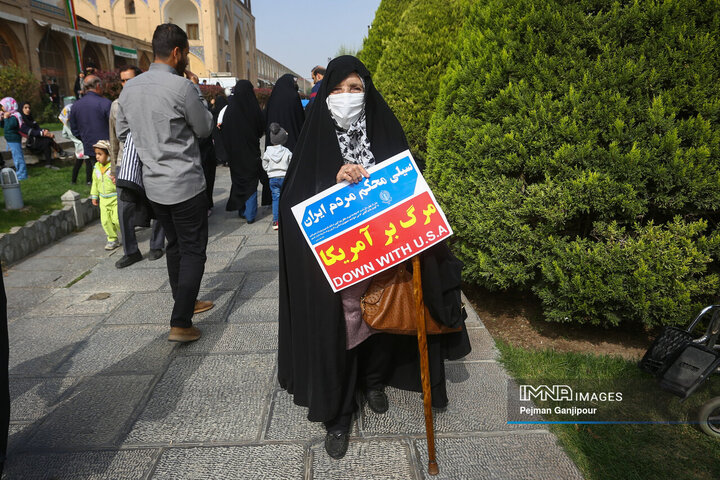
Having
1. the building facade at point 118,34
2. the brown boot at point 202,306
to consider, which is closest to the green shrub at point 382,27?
the brown boot at point 202,306

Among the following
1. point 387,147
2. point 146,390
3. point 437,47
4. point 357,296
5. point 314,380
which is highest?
point 437,47

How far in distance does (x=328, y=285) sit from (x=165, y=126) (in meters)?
1.82

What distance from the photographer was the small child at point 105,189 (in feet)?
18.6

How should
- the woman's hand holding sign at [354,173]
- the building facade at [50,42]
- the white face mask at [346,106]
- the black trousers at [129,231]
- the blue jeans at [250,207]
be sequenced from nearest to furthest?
1. the woman's hand holding sign at [354,173]
2. the white face mask at [346,106]
3. the black trousers at [129,231]
4. the blue jeans at [250,207]
5. the building facade at [50,42]

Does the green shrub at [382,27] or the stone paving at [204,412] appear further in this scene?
the green shrub at [382,27]

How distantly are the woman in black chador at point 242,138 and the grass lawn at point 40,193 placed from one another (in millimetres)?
2747

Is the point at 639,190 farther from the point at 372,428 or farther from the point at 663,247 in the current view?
the point at 372,428

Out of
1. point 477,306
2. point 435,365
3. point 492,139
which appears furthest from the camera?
point 477,306

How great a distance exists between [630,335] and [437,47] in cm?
512

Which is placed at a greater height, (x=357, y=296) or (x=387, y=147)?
(x=387, y=147)

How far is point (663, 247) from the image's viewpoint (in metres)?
2.73

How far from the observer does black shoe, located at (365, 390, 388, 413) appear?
2576 millimetres

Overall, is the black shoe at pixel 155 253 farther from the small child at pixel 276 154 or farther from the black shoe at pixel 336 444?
the black shoe at pixel 336 444

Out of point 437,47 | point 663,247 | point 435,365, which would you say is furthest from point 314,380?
point 437,47
